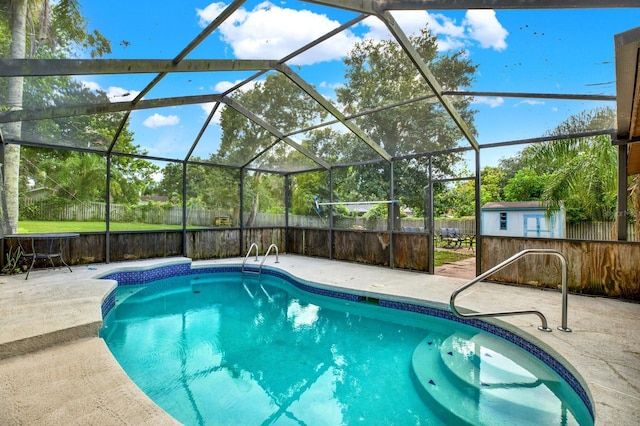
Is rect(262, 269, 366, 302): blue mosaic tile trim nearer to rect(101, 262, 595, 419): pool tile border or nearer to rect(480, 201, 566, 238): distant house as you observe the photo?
rect(101, 262, 595, 419): pool tile border

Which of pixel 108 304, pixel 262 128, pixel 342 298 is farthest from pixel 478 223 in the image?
pixel 108 304

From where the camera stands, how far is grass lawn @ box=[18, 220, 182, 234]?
634cm

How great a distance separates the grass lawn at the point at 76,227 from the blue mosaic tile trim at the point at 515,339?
20.6 feet

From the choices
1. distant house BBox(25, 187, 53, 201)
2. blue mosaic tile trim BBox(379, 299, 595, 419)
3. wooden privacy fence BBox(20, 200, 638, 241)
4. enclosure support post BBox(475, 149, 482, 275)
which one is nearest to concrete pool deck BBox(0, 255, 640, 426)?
blue mosaic tile trim BBox(379, 299, 595, 419)

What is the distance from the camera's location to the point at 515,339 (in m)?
3.50

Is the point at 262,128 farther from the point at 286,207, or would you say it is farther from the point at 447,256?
the point at 447,256

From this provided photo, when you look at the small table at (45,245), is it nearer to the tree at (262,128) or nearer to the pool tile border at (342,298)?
the pool tile border at (342,298)

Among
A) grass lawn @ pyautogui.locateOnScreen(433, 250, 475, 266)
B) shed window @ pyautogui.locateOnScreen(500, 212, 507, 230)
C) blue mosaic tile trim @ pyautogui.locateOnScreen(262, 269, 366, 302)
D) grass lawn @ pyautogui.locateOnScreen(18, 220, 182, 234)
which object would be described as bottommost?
blue mosaic tile trim @ pyautogui.locateOnScreen(262, 269, 366, 302)

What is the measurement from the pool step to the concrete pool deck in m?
0.36

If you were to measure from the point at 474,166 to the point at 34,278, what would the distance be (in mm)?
8318

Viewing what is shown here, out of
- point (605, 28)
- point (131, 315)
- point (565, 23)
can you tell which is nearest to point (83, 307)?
point (131, 315)

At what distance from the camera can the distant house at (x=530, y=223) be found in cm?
537

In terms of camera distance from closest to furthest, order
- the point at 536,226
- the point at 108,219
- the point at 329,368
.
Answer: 1. the point at 329,368
2. the point at 536,226
3. the point at 108,219

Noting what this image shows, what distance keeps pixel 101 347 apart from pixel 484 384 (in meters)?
3.55
